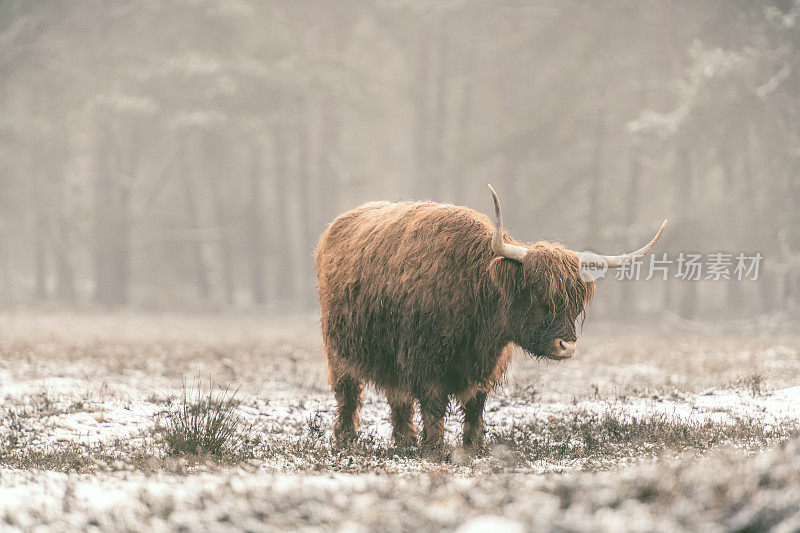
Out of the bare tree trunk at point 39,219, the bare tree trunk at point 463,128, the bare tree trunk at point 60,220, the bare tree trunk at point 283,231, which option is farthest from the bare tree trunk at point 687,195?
the bare tree trunk at point 39,219

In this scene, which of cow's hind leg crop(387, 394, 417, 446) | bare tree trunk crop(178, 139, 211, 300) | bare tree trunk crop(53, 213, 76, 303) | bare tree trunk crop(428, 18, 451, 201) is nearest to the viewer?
cow's hind leg crop(387, 394, 417, 446)

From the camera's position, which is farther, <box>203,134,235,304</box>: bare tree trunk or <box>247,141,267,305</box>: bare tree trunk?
<box>203,134,235,304</box>: bare tree trunk

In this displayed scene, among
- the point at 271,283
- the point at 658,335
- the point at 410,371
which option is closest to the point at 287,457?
the point at 410,371

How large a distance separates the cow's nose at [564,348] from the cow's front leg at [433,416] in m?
1.03

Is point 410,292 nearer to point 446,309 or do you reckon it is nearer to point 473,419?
point 446,309

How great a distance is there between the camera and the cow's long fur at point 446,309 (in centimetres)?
697

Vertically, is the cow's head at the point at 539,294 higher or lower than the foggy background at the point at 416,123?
lower

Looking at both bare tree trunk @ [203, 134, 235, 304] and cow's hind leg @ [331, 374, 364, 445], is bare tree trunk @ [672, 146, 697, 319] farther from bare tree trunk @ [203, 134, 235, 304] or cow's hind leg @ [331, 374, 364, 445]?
cow's hind leg @ [331, 374, 364, 445]

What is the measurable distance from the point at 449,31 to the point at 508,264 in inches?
1033

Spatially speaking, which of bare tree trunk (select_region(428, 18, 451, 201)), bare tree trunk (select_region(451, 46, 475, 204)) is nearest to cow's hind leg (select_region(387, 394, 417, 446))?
bare tree trunk (select_region(451, 46, 475, 204))

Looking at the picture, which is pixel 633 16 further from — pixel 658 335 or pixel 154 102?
pixel 154 102

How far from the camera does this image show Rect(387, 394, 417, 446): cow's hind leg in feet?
25.2

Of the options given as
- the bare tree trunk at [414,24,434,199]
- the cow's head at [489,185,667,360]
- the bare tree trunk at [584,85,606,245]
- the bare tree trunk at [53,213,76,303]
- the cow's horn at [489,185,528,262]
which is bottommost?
the bare tree trunk at [53,213,76,303]

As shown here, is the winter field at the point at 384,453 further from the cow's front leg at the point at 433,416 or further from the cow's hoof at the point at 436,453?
the cow's front leg at the point at 433,416
